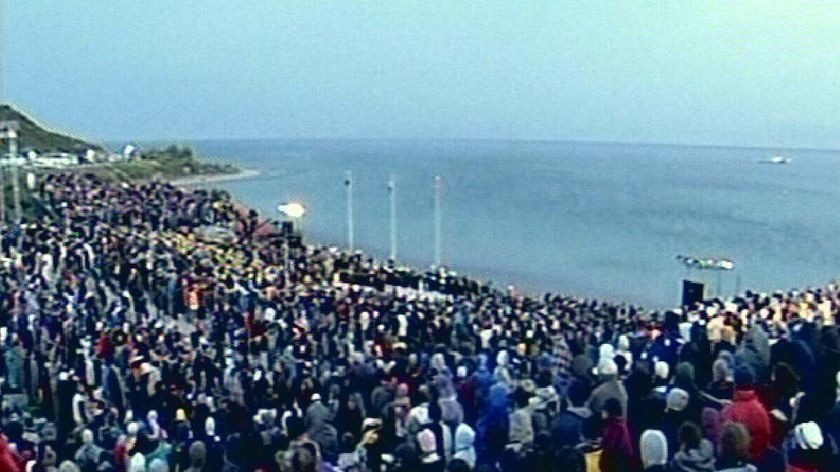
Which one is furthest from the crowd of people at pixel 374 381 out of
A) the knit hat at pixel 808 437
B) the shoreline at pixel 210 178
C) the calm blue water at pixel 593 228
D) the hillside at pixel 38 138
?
the shoreline at pixel 210 178

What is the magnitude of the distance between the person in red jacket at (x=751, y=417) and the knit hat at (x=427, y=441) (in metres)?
1.83

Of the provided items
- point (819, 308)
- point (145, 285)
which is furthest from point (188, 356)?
point (819, 308)

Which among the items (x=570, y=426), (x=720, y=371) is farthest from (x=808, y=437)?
(x=720, y=371)

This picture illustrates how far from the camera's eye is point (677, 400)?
741 cm

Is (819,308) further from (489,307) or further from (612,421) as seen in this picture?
(612,421)

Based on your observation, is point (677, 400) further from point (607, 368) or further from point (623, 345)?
point (623, 345)

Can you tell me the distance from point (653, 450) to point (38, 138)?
99.9m

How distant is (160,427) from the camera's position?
396 inches

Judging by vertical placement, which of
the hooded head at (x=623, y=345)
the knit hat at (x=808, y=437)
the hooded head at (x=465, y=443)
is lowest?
the hooded head at (x=623, y=345)

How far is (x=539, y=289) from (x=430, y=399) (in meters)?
43.7

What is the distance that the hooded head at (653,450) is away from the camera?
21.7ft

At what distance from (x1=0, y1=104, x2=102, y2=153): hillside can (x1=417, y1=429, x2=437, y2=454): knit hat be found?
85.2 metres

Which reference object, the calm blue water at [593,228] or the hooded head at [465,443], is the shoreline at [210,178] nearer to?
the calm blue water at [593,228]

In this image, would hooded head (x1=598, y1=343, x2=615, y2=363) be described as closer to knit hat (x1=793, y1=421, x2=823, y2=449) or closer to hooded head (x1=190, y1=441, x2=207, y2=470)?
knit hat (x1=793, y1=421, x2=823, y2=449)
